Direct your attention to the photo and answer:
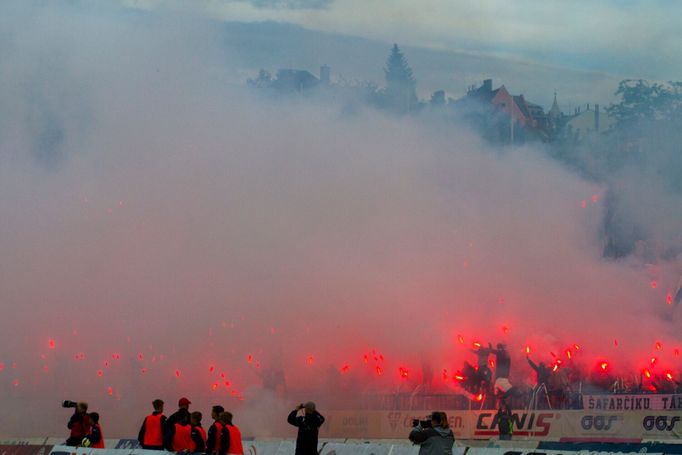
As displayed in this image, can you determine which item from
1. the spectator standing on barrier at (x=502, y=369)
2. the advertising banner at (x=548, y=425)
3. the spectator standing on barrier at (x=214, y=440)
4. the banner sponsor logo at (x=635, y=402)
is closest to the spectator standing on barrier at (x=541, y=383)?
the spectator standing on barrier at (x=502, y=369)

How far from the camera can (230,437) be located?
23875 mm

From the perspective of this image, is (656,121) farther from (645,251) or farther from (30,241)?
(30,241)

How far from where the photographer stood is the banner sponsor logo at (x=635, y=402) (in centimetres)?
3167

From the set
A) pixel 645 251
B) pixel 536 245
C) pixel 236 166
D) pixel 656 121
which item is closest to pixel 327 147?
pixel 236 166

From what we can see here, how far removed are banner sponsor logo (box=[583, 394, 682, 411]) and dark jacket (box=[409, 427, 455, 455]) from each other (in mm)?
11656

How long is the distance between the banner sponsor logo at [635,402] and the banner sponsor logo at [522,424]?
0.88m

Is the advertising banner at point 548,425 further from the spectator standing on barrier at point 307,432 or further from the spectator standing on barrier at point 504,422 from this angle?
the spectator standing on barrier at point 307,432

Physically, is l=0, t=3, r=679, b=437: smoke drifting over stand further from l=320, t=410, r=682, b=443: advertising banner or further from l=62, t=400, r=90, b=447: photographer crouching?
l=62, t=400, r=90, b=447: photographer crouching

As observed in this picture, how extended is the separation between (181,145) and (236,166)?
168cm

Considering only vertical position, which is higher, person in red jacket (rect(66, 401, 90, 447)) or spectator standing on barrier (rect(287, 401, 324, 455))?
spectator standing on barrier (rect(287, 401, 324, 455))

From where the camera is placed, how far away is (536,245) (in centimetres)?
4456

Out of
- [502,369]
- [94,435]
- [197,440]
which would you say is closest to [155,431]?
[197,440]

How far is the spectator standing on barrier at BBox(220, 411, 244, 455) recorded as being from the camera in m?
23.8

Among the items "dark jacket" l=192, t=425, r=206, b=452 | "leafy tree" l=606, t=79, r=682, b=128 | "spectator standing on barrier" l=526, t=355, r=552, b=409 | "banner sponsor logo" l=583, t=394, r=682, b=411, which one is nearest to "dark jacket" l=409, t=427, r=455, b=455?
"dark jacket" l=192, t=425, r=206, b=452
